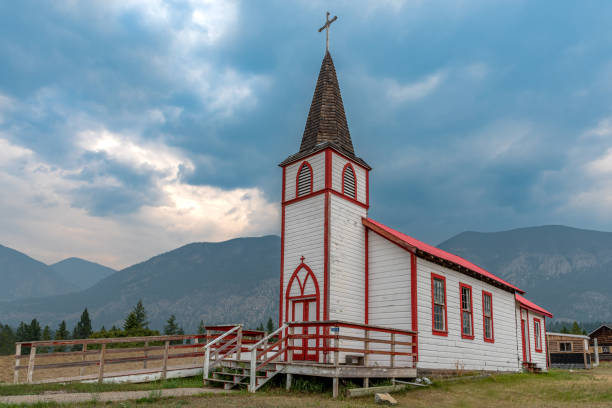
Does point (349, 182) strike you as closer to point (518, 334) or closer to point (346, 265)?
point (346, 265)

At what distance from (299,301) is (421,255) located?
5355 millimetres

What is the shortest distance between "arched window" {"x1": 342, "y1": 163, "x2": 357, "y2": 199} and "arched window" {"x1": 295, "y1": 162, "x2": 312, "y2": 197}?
1.47m

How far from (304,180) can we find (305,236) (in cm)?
255

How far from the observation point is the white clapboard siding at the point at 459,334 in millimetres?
19594

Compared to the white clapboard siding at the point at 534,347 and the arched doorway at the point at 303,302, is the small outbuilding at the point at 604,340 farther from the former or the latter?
the arched doorway at the point at 303,302

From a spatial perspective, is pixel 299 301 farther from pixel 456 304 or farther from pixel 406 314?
pixel 456 304

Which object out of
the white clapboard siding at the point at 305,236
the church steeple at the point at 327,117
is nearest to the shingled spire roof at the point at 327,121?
the church steeple at the point at 327,117

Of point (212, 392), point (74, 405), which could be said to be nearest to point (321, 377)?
point (212, 392)

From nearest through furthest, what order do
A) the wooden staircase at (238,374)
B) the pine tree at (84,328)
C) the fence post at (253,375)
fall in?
the fence post at (253,375) < the wooden staircase at (238,374) < the pine tree at (84,328)

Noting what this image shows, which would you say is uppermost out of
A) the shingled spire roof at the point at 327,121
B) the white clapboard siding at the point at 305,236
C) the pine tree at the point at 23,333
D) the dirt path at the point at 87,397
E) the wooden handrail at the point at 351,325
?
the shingled spire roof at the point at 327,121

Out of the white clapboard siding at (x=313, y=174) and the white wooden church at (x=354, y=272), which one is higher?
the white clapboard siding at (x=313, y=174)

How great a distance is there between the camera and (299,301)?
21.0 meters

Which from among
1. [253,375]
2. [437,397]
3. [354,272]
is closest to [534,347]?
[354,272]

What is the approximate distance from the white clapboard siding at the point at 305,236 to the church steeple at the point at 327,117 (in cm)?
277
